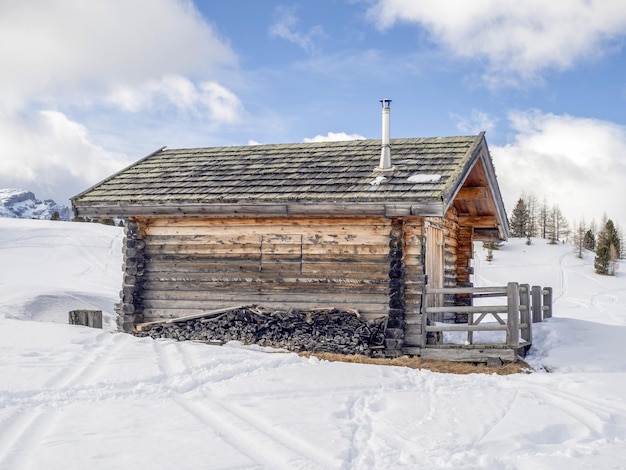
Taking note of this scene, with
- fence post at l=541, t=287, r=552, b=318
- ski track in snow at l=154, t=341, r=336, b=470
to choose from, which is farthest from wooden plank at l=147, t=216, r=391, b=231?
fence post at l=541, t=287, r=552, b=318

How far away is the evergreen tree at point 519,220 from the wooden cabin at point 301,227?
214ft

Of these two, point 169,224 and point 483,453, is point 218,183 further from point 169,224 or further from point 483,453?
point 483,453

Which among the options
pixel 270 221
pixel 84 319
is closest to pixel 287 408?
pixel 270 221

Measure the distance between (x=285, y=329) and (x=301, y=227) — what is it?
203cm

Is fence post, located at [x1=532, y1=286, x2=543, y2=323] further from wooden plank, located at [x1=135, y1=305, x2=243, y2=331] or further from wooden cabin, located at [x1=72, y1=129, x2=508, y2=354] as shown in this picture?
wooden plank, located at [x1=135, y1=305, x2=243, y2=331]

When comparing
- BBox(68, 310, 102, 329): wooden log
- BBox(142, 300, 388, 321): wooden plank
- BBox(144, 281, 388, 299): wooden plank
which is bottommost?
BBox(68, 310, 102, 329): wooden log

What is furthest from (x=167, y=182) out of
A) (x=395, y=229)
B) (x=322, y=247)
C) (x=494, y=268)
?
(x=494, y=268)

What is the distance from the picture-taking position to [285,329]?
12.8 meters

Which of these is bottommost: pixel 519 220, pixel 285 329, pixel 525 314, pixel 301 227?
pixel 285 329

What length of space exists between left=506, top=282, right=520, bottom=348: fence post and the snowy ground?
61cm

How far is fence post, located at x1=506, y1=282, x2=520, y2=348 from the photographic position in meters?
11.7

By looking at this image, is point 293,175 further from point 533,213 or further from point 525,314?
point 533,213

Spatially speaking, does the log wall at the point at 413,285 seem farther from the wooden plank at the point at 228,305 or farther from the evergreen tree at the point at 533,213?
the evergreen tree at the point at 533,213

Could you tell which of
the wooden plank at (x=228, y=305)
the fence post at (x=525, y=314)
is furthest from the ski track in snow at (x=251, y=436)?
the fence post at (x=525, y=314)
